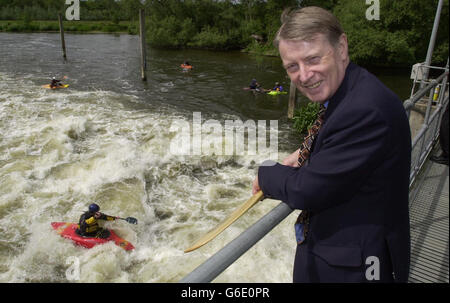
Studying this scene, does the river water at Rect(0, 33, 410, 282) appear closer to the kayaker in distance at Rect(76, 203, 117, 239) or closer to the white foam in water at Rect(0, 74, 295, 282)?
the white foam in water at Rect(0, 74, 295, 282)

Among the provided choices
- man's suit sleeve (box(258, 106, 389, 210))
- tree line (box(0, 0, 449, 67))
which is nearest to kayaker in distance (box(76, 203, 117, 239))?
man's suit sleeve (box(258, 106, 389, 210))

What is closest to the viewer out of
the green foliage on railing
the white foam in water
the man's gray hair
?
the man's gray hair

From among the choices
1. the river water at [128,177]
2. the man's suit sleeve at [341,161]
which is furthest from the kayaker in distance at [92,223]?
the man's suit sleeve at [341,161]

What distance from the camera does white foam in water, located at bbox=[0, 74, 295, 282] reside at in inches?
295

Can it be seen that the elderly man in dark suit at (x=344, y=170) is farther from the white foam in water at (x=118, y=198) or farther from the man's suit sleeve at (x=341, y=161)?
the white foam in water at (x=118, y=198)

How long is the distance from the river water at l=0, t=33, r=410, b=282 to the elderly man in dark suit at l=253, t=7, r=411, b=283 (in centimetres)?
616

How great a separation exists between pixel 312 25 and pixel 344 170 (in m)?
0.63

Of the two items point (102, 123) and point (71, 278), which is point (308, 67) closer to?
point (71, 278)

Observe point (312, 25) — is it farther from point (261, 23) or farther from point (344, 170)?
point (261, 23)

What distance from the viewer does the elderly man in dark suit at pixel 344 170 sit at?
124 centimetres

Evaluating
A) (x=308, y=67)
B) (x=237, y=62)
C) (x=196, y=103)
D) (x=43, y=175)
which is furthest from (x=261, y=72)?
(x=308, y=67)

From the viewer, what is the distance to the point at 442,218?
396cm

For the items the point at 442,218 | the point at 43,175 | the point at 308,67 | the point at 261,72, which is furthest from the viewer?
the point at 261,72

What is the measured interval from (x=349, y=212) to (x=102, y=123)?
16.2 m
